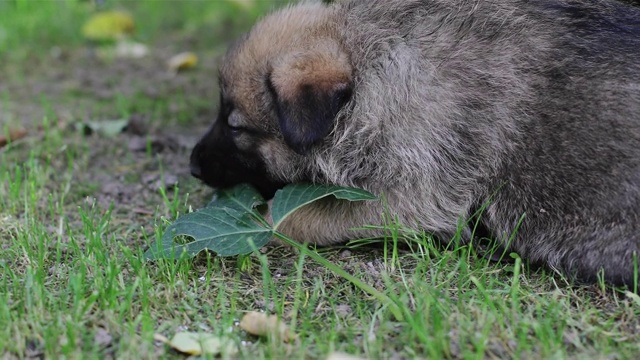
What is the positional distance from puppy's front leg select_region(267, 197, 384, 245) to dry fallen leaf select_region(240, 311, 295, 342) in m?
0.79

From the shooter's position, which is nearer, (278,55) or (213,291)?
(213,291)

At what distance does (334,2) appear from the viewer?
3.69 meters

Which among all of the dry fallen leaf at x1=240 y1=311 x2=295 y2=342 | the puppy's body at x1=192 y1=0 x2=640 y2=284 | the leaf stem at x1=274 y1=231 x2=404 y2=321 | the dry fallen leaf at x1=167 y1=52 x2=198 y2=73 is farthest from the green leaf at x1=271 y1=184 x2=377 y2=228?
the dry fallen leaf at x1=167 y1=52 x2=198 y2=73

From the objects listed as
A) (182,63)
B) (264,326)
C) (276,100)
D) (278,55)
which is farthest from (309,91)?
(182,63)

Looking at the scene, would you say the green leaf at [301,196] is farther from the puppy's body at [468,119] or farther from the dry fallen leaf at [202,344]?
the dry fallen leaf at [202,344]

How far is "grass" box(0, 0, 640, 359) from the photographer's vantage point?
2.48 metres

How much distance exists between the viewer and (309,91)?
3184 mm

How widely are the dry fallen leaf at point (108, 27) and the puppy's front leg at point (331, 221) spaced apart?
3.86 metres

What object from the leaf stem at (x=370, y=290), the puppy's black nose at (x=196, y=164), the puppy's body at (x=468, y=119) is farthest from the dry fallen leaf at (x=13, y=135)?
the leaf stem at (x=370, y=290)

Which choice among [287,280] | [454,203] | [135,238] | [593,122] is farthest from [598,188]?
[135,238]

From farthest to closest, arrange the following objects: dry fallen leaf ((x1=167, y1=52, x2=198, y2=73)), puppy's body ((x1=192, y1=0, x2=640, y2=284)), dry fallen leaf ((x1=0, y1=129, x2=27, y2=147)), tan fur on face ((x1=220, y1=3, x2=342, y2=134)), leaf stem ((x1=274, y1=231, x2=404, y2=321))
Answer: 1. dry fallen leaf ((x1=167, y1=52, x2=198, y2=73))
2. dry fallen leaf ((x1=0, y1=129, x2=27, y2=147))
3. tan fur on face ((x1=220, y1=3, x2=342, y2=134))
4. puppy's body ((x1=192, y1=0, x2=640, y2=284))
5. leaf stem ((x1=274, y1=231, x2=404, y2=321))

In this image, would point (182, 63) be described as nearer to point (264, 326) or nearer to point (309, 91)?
point (309, 91)

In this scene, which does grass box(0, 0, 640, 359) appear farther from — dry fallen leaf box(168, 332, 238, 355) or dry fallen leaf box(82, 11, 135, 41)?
dry fallen leaf box(82, 11, 135, 41)

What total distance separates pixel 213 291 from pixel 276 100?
893 millimetres
